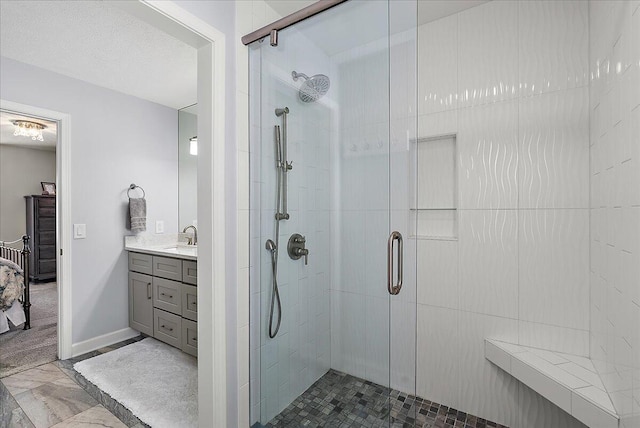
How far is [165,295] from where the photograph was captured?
9.07 feet

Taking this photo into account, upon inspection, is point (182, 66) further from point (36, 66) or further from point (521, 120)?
point (521, 120)

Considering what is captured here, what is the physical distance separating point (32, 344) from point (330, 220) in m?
3.40

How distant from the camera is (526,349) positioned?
1714 millimetres

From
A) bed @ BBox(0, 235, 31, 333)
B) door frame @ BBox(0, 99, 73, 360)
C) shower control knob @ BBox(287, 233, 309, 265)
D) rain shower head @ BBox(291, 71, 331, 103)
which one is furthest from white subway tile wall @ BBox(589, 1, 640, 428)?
bed @ BBox(0, 235, 31, 333)

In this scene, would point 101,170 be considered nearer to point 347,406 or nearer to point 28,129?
point 28,129

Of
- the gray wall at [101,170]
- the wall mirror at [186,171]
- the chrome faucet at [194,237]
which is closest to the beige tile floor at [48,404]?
the gray wall at [101,170]

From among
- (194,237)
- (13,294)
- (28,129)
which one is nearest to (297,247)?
(194,237)

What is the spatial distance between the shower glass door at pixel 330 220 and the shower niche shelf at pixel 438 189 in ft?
2.47

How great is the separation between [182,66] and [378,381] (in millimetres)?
2709

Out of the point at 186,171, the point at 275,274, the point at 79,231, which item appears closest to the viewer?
the point at 275,274

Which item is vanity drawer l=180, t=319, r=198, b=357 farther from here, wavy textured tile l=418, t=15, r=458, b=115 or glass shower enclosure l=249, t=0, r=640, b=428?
wavy textured tile l=418, t=15, r=458, b=115

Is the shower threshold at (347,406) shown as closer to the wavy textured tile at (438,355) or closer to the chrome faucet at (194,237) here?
the wavy textured tile at (438,355)

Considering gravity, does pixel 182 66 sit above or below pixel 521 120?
above

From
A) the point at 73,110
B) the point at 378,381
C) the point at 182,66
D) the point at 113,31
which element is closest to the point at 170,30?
the point at 113,31
